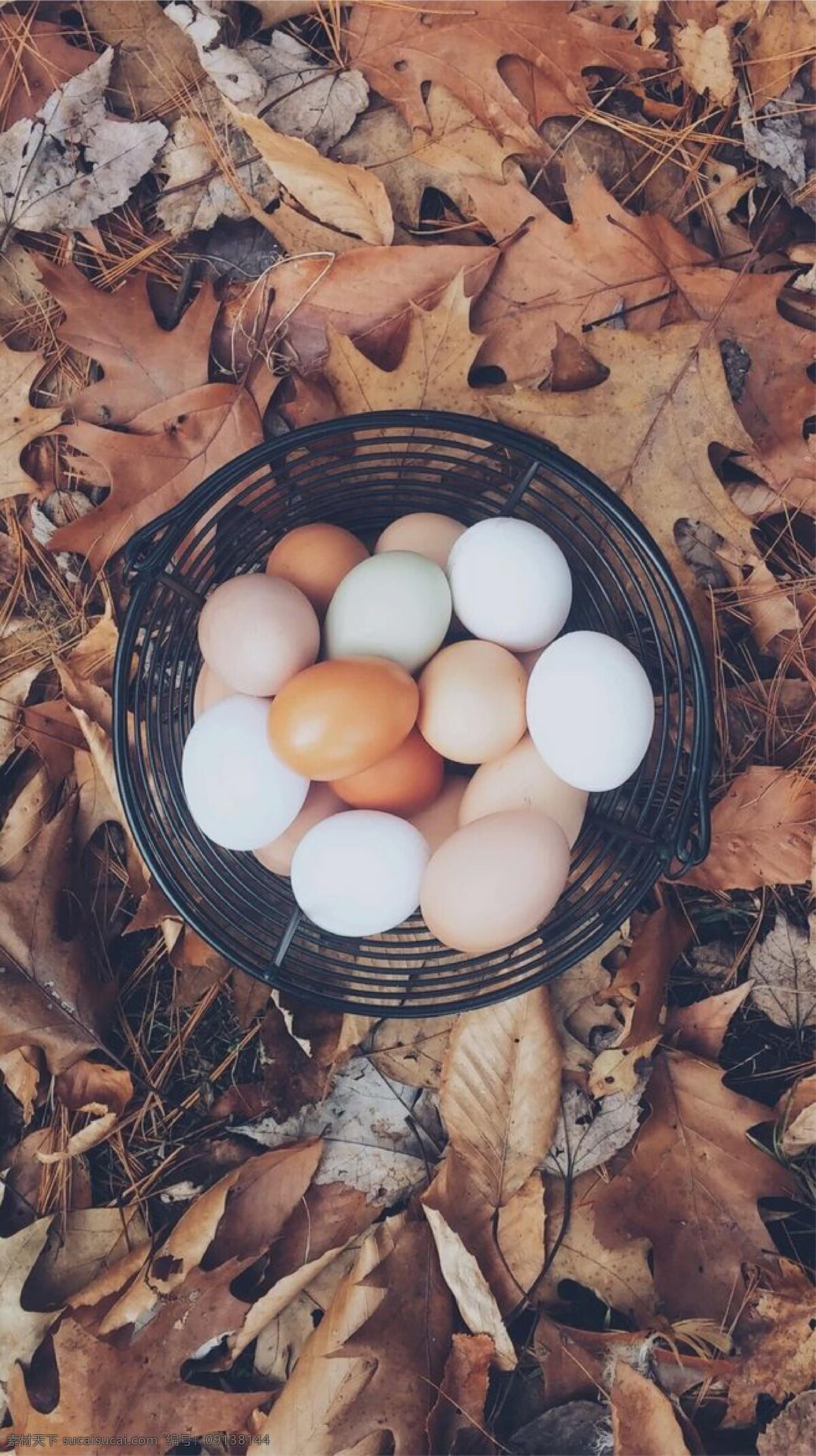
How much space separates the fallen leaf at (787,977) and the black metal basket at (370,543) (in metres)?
0.18

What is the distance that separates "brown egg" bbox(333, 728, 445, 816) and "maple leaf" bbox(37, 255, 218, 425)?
25.0 inches

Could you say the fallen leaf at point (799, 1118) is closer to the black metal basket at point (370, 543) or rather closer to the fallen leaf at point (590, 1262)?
the fallen leaf at point (590, 1262)

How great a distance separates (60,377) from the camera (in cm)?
164

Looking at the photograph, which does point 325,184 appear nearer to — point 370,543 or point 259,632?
point 370,543

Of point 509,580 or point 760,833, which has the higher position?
point 509,580

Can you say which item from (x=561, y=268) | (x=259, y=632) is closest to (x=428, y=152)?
(x=561, y=268)

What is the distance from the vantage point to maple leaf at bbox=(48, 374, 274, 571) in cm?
156

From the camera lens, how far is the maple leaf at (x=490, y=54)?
59.5 inches

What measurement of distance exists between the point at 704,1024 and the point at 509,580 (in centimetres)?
72

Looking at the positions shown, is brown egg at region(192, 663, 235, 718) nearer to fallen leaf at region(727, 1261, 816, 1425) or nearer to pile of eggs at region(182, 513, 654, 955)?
pile of eggs at region(182, 513, 654, 955)

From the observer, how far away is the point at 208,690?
1.48 metres

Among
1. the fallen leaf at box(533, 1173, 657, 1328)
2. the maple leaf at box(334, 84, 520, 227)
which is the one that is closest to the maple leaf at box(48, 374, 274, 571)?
the maple leaf at box(334, 84, 520, 227)

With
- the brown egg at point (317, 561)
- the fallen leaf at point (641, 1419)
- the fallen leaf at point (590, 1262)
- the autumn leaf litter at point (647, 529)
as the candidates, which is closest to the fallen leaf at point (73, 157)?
the autumn leaf litter at point (647, 529)

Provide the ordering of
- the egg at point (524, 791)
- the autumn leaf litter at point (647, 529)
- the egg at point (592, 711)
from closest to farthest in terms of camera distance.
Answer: the egg at point (592, 711) → the egg at point (524, 791) → the autumn leaf litter at point (647, 529)
